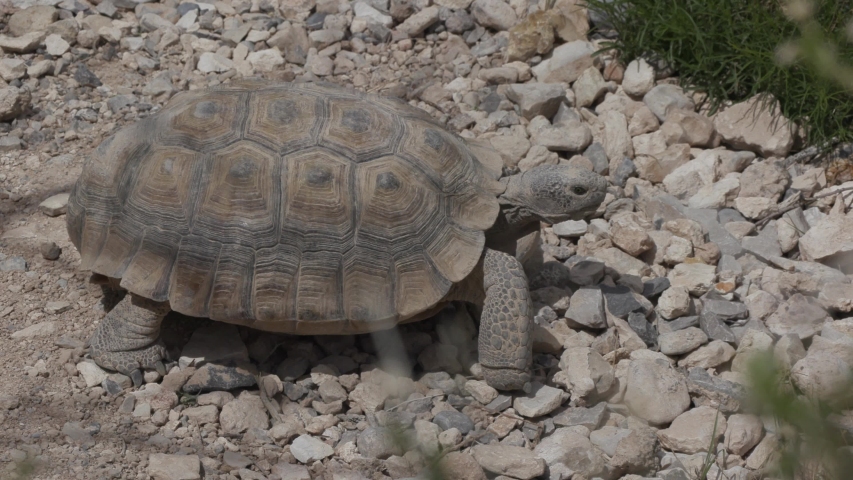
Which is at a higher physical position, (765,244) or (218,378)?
(765,244)

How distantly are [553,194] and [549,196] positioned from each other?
0.07ft

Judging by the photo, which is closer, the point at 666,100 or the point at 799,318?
the point at 799,318

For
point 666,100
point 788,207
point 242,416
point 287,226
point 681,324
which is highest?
point 287,226

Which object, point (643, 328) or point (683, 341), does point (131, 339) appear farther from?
point (683, 341)

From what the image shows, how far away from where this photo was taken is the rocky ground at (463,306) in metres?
3.79

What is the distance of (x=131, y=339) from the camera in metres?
4.15

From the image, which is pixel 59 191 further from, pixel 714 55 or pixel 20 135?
pixel 714 55

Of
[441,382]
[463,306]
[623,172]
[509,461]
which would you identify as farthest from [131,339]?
[623,172]

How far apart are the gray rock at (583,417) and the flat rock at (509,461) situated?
0.32 meters

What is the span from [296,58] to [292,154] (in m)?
2.40

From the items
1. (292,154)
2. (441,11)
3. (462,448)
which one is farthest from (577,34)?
(462,448)

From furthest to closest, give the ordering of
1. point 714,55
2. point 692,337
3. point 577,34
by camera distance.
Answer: point 577,34 → point 714,55 → point 692,337

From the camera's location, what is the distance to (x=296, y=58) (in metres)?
6.25

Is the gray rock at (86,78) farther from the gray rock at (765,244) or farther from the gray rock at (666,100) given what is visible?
the gray rock at (765,244)
